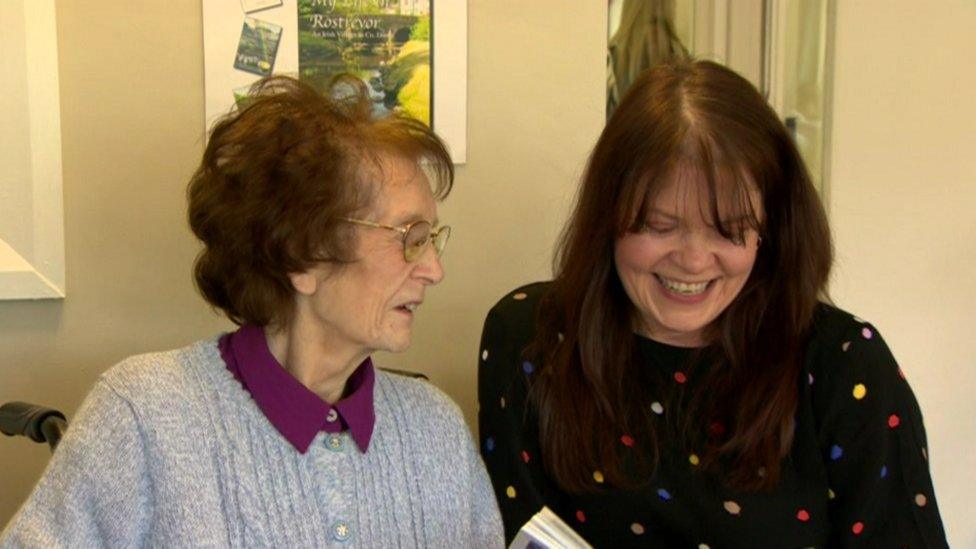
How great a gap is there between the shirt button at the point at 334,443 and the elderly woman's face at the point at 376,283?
112 millimetres

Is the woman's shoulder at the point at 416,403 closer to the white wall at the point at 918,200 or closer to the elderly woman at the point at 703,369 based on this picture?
the elderly woman at the point at 703,369

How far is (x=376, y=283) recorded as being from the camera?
1208mm

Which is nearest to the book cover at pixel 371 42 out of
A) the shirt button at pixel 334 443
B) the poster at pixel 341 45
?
the poster at pixel 341 45

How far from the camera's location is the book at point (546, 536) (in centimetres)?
97

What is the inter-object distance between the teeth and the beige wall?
0.44 m

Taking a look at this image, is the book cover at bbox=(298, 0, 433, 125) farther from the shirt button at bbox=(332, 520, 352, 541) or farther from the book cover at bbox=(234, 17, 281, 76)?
the shirt button at bbox=(332, 520, 352, 541)

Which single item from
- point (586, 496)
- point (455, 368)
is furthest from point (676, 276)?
point (455, 368)

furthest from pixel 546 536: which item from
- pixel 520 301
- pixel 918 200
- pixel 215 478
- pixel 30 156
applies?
pixel 918 200

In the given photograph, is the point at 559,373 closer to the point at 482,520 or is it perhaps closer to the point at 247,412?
the point at 482,520

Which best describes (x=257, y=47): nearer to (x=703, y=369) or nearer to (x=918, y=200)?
(x=703, y=369)

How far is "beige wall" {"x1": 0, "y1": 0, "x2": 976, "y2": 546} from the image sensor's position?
1602mm

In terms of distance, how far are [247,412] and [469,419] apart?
0.69 m

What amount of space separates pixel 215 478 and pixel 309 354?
0.62ft

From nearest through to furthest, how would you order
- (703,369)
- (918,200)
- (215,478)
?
(215,478), (703,369), (918,200)
